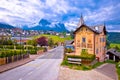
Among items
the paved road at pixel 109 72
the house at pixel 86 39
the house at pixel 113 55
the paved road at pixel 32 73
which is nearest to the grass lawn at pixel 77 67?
the paved road at pixel 109 72

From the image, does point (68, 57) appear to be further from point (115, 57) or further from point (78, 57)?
point (115, 57)

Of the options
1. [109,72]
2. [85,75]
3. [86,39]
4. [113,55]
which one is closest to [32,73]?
[85,75]

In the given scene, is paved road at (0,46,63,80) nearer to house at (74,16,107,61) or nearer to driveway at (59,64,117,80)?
driveway at (59,64,117,80)

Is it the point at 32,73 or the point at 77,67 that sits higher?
the point at 32,73

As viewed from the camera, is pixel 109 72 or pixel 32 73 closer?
pixel 32 73

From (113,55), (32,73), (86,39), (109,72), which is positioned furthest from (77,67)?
(113,55)

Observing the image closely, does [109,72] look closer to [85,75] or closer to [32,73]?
[85,75]

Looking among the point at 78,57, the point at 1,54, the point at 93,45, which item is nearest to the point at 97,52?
the point at 93,45

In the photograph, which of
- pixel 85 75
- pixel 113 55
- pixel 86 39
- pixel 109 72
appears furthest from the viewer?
pixel 113 55

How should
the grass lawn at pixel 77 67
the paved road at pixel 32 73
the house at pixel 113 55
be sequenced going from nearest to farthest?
the paved road at pixel 32 73 < the grass lawn at pixel 77 67 < the house at pixel 113 55

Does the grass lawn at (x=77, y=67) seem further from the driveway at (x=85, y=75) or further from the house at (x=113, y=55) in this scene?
the house at (x=113, y=55)

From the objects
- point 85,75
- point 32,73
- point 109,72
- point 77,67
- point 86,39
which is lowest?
point 109,72

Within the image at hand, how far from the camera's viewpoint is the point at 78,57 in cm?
4234

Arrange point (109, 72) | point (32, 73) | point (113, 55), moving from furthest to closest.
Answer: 1. point (113, 55)
2. point (109, 72)
3. point (32, 73)
